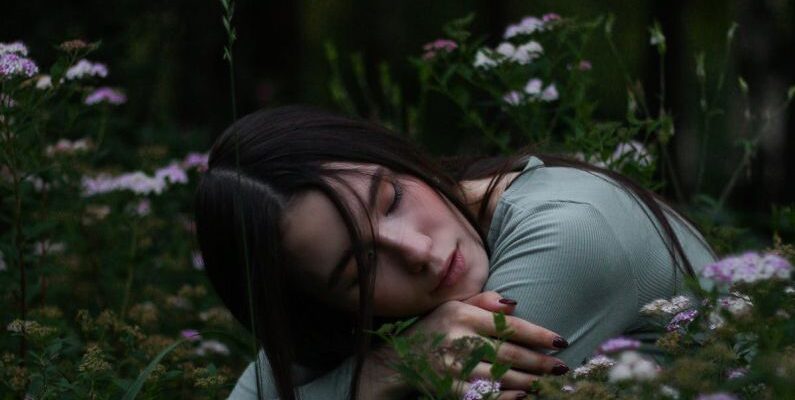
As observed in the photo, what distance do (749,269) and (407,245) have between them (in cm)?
68

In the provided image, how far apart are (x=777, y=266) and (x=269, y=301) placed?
0.94 meters

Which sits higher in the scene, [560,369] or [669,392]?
[669,392]

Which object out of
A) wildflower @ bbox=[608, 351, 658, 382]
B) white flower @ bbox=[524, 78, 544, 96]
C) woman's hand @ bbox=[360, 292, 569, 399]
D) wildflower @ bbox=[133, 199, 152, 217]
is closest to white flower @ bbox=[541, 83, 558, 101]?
white flower @ bbox=[524, 78, 544, 96]

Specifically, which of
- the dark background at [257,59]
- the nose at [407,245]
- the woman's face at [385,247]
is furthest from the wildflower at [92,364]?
the dark background at [257,59]

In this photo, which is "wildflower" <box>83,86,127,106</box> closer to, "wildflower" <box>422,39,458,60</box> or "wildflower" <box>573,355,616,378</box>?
"wildflower" <box>422,39,458,60</box>

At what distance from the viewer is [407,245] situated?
1.88 m

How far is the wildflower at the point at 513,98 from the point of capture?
2.85 metres

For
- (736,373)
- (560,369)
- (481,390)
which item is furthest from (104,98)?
(736,373)

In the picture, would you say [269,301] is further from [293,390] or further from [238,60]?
[238,60]

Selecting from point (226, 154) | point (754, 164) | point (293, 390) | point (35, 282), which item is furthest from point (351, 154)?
point (754, 164)

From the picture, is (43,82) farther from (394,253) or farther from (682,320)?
(682,320)

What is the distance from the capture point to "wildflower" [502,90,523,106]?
9.34 feet

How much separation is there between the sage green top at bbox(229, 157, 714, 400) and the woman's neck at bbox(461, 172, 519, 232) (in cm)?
4

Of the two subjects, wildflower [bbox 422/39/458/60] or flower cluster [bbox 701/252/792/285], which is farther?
wildflower [bbox 422/39/458/60]
